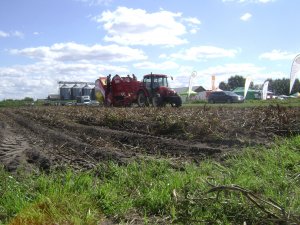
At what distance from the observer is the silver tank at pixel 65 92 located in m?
55.5

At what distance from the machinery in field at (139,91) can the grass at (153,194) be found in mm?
22355

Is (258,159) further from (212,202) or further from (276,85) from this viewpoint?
(276,85)

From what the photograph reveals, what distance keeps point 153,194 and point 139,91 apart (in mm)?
24370

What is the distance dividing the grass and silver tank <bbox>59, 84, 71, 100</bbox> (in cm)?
5015

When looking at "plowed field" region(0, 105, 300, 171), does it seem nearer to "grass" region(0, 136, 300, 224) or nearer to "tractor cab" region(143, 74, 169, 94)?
"grass" region(0, 136, 300, 224)

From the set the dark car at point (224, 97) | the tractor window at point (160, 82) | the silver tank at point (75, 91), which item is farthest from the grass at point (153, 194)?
the silver tank at point (75, 91)

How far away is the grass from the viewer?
4.33 m

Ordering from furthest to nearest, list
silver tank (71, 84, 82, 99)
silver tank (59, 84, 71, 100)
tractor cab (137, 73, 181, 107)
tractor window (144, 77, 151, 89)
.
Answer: silver tank (71, 84, 82, 99) < silver tank (59, 84, 71, 100) < tractor window (144, 77, 151, 89) < tractor cab (137, 73, 181, 107)

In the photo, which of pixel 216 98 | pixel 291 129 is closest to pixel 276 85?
pixel 216 98

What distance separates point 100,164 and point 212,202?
250cm

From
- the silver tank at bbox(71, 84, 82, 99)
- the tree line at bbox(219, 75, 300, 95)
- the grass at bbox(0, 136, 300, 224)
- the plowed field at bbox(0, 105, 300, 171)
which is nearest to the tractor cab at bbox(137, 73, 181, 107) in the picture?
the plowed field at bbox(0, 105, 300, 171)

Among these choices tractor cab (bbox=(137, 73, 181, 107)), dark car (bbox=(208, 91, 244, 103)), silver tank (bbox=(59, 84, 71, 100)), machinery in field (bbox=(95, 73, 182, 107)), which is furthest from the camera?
silver tank (bbox=(59, 84, 71, 100))

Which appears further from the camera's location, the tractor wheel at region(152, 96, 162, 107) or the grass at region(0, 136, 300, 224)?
the tractor wheel at region(152, 96, 162, 107)

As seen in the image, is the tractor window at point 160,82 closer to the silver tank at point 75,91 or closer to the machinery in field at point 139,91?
the machinery in field at point 139,91
